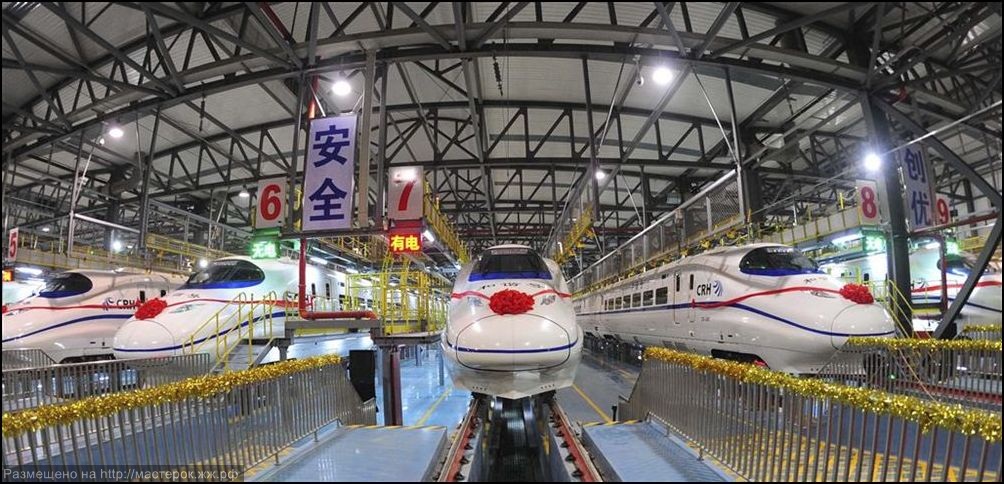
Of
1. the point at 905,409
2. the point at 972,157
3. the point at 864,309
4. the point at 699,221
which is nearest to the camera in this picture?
the point at 905,409

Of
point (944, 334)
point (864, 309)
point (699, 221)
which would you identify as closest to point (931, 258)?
point (944, 334)

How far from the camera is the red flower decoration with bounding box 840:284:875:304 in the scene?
7.42 m

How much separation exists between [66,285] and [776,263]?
15032 mm

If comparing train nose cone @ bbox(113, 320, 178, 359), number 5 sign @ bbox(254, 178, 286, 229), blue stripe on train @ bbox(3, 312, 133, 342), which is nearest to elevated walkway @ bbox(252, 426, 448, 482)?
train nose cone @ bbox(113, 320, 178, 359)

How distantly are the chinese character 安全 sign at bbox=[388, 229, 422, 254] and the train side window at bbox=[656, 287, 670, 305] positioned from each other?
565 centimetres

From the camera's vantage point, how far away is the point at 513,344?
238 inches

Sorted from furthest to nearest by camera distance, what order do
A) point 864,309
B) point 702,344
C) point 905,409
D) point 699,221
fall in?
point 699,221, point 702,344, point 864,309, point 905,409

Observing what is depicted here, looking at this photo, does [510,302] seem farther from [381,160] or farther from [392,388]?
[381,160]

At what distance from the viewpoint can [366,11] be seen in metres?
11.1

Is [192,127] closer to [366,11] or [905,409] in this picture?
[366,11]

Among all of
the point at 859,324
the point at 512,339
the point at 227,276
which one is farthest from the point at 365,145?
the point at 859,324

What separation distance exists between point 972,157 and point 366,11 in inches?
527

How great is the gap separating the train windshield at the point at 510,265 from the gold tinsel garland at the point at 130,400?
347 centimetres

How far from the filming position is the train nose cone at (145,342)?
7.80 m
